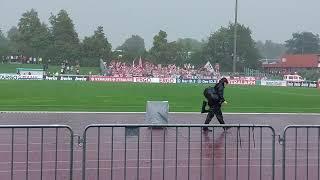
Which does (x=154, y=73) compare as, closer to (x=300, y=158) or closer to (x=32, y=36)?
(x=32, y=36)

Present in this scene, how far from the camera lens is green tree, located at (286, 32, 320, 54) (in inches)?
5935

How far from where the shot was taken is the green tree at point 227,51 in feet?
337

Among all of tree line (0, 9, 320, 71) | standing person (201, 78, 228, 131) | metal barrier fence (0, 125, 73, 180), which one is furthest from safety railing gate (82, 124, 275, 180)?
tree line (0, 9, 320, 71)

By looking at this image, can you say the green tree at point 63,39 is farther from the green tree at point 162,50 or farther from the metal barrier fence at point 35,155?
the metal barrier fence at point 35,155

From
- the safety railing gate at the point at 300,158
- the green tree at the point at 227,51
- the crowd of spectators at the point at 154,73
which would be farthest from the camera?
the green tree at the point at 227,51

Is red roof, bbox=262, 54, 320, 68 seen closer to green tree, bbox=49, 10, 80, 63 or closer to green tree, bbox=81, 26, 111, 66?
green tree, bbox=81, 26, 111, 66

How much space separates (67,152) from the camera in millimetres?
11992

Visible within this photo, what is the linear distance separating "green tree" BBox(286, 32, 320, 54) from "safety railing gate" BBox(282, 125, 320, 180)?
139307 mm

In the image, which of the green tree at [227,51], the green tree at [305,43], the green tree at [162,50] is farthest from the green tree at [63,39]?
the green tree at [305,43]

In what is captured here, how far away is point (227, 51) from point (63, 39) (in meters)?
27.1

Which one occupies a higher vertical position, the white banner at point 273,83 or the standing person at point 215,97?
the white banner at point 273,83

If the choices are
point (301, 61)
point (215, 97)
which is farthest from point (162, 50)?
point (215, 97)

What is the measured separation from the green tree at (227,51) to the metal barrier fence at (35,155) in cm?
8872

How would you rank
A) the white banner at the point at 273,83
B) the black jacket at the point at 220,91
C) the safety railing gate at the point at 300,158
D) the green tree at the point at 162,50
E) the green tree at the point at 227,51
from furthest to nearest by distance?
the green tree at the point at 227,51
the green tree at the point at 162,50
the white banner at the point at 273,83
the black jacket at the point at 220,91
the safety railing gate at the point at 300,158
